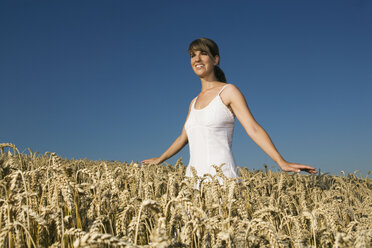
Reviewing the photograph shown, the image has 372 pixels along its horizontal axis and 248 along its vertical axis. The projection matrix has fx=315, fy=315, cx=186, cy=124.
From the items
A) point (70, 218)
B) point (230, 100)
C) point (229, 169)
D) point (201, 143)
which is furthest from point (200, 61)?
point (70, 218)

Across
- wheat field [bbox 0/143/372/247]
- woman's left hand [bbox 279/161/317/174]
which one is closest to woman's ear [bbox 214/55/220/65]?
woman's left hand [bbox 279/161/317/174]

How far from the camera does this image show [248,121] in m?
4.60

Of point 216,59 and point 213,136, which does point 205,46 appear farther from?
point 213,136

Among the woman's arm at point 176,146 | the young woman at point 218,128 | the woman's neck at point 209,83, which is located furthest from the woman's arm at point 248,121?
the woman's arm at point 176,146

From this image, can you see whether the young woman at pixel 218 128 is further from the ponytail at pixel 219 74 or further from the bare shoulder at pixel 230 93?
the ponytail at pixel 219 74

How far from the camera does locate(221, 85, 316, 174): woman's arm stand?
4242 mm

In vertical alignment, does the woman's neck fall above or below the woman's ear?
below

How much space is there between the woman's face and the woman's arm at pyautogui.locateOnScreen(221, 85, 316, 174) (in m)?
0.68

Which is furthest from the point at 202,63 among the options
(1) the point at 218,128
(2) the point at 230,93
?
(1) the point at 218,128

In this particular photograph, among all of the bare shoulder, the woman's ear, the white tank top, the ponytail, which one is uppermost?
the woman's ear

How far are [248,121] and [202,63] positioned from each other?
138 cm

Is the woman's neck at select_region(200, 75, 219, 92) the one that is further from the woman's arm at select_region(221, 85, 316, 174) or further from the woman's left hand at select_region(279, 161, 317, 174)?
the woman's left hand at select_region(279, 161, 317, 174)

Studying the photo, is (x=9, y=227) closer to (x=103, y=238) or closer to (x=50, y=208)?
(x=50, y=208)

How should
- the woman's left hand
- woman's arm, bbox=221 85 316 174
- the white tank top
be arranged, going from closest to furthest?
1. the woman's left hand
2. woman's arm, bbox=221 85 316 174
3. the white tank top
